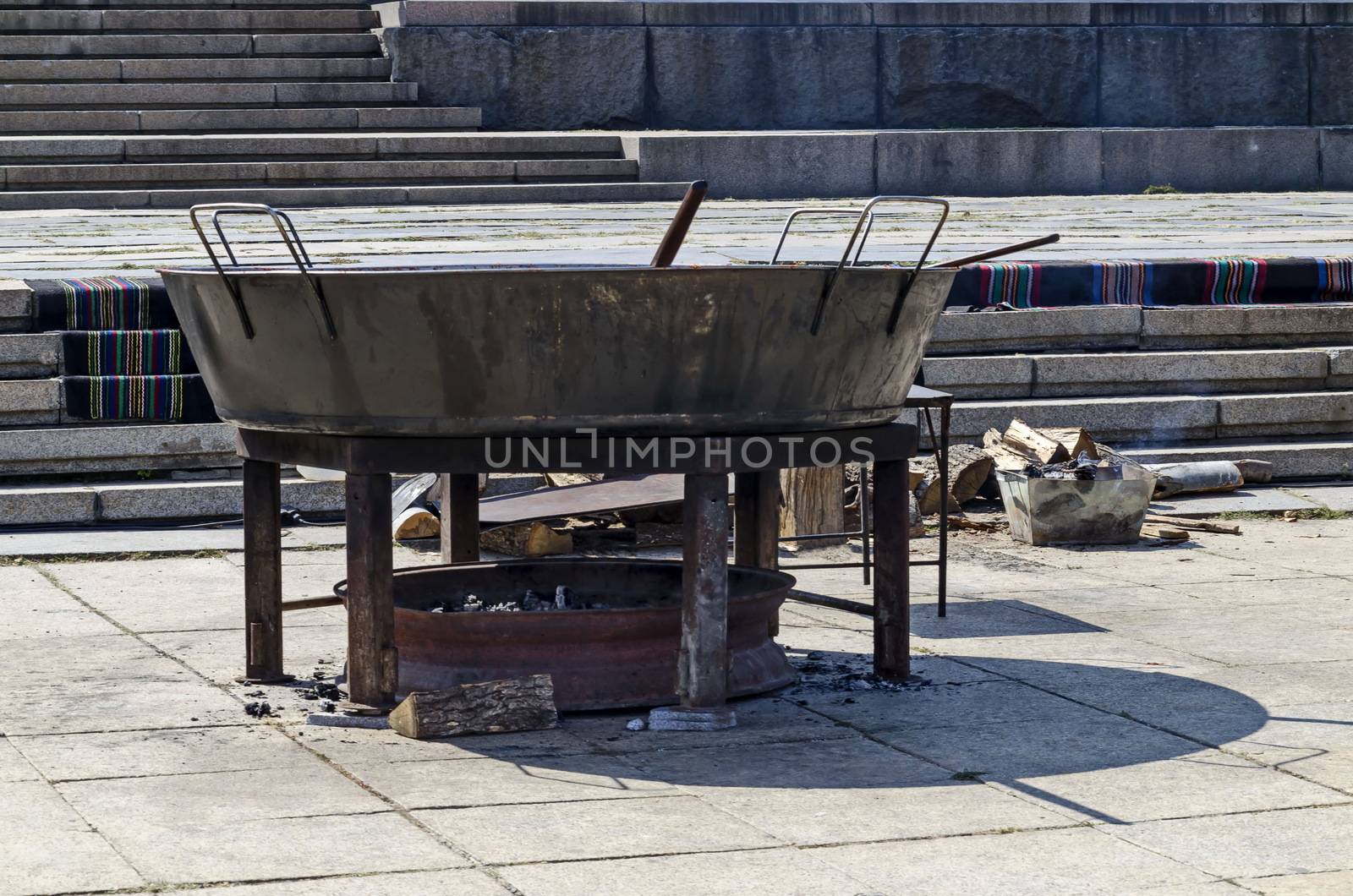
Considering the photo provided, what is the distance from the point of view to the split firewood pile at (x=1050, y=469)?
8656mm

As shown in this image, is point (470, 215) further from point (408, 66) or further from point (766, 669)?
point (766, 669)

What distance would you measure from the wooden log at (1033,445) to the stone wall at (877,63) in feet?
36.9

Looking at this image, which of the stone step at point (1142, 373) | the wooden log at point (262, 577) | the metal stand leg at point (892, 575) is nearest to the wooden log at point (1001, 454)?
the stone step at point (1142, 373)

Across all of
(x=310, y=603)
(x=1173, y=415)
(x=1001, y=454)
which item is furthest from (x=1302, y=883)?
(x=1173, y=415)

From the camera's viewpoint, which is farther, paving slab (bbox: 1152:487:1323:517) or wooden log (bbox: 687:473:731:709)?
paving slab (bbox: 1152:487:1323:517)

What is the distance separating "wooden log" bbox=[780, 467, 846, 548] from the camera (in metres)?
8.54

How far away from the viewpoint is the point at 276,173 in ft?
55.0

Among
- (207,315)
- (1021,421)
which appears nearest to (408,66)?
(1021,421)

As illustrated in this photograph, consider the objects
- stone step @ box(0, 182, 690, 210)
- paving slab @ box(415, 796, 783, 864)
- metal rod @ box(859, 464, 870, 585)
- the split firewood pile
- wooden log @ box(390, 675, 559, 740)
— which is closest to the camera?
paving slab @ box(415, 796, 783, 864)

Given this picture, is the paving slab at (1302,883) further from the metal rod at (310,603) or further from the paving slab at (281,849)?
the metal rod at (310,603)

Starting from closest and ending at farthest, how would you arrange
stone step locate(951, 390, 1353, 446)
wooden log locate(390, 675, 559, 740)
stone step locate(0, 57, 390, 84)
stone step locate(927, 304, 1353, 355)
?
wooden log locate(390, 675, 559, 740) → stone step locate(951, 390, 1353, 446) → stone step locate(927, 304, 1353, 355) → stone step locate(0, 57, 390, 84)

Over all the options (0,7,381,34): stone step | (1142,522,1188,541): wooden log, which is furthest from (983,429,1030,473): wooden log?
(0,7,381,34): stone step

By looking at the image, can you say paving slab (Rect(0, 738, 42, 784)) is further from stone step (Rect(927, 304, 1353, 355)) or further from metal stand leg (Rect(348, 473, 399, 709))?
stone step (Rect(927, 304, 1353, 355))

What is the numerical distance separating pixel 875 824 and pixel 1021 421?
5399 mm
